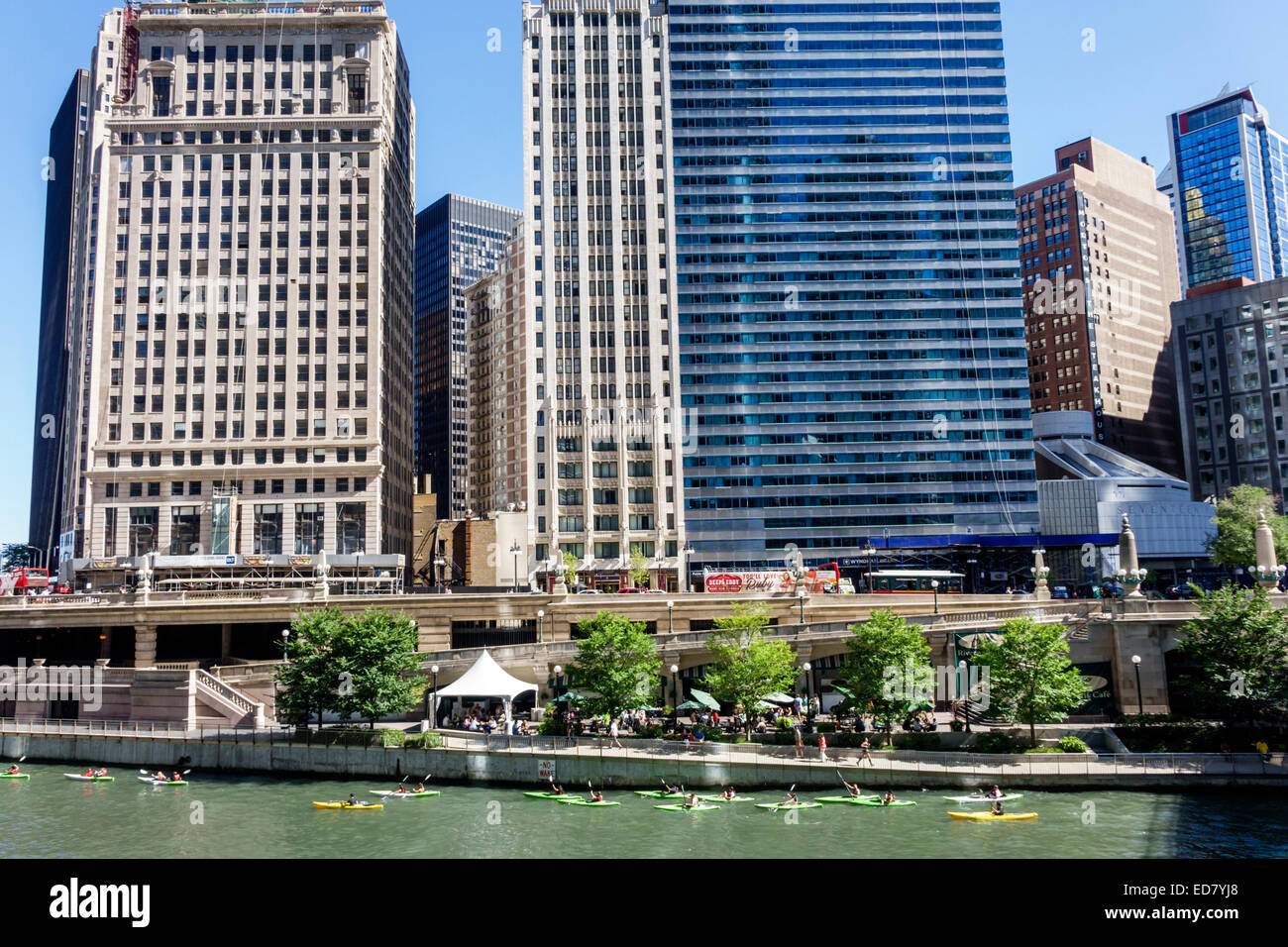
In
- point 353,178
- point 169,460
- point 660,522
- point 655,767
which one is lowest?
point 655,767

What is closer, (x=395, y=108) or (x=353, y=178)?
(x=353, y=178)

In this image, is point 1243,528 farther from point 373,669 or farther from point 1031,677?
point 373,669

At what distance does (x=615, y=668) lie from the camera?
56.2 meters

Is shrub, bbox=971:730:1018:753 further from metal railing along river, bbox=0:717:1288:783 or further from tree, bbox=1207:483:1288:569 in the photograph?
tree, bbox=1207:483:1288:569

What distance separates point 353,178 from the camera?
368 feet

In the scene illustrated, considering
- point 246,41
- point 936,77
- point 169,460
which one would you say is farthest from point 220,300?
point 936,77

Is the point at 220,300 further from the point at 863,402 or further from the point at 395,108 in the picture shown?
the point at 863,402

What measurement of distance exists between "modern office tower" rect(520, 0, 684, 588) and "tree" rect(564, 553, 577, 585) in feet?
5.15

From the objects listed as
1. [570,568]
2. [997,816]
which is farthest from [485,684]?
[570,568]

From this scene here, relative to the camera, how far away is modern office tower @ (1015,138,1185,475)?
587ft

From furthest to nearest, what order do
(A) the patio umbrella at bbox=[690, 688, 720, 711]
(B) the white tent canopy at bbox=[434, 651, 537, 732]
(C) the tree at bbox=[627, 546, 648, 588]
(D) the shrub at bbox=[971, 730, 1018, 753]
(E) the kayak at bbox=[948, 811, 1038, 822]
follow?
(C) the tree at bbox=[627, 546, 648, 588] → (B) the white tent canopy at bbox=[434, 651, 537, 732] → (A) the patio umbrella at bbox=[690, 688, 720, 711] → (D) the shrub at bbox=[971, 730, 1018, 753] → (E) the kayak at bbox=[948, 811, 1038, 822]

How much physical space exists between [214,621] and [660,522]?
5557 centimetres

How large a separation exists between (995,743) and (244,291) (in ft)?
310

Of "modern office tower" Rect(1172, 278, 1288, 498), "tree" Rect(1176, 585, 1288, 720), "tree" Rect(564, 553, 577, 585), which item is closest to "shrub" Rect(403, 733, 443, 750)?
"tree" Rect(1176, 585, 1288, 720)
